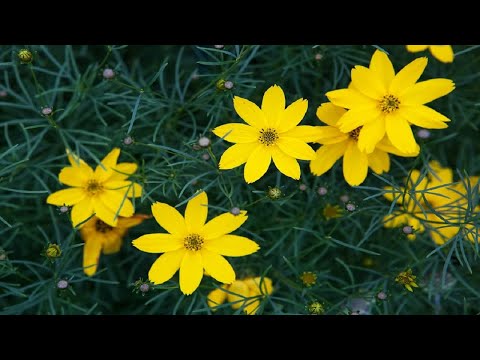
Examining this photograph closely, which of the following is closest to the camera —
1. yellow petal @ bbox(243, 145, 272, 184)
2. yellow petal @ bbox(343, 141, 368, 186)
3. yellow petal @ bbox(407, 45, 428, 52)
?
yellow petal @ bbox(243, 145, 272, 184)

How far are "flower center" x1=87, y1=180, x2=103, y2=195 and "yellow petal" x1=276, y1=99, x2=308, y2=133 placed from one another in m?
0.51

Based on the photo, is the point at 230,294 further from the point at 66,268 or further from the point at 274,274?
the point at 66,268

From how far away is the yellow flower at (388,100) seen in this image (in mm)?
1446

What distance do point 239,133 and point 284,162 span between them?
0.43 feet

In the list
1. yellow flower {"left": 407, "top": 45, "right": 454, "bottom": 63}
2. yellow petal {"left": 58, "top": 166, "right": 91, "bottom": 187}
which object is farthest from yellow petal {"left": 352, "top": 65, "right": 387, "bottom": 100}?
yellow petal {"left": 58, "top": 166, "right": 91, "bottom": 187}

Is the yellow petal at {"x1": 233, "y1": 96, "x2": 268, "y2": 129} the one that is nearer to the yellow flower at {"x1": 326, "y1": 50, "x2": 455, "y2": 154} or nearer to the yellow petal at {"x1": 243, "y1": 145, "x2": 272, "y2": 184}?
the yellow petal at {"x1": 243, "y1": 145, "x2": 272, "y2": 184}

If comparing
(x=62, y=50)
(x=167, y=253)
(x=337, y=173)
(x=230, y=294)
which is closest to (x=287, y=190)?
(x=337, y=173)

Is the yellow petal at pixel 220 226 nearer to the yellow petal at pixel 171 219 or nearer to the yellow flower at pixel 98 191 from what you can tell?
the yellow petal at pixel 171 219

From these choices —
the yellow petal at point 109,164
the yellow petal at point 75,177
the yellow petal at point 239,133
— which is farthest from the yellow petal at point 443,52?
the yellow petal at point 75,177

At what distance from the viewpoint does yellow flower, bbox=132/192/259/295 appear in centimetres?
146

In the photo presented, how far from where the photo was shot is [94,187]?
5.24 feet

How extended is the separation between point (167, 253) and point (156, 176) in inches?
9.5

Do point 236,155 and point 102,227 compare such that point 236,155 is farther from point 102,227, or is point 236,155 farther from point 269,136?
point 102,227

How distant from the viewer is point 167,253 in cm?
148
